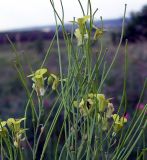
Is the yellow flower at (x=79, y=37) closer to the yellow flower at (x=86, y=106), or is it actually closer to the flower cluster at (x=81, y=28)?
the flower cluster at (x=81, y=28)

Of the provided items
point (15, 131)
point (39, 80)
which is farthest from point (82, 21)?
point (15, 131)

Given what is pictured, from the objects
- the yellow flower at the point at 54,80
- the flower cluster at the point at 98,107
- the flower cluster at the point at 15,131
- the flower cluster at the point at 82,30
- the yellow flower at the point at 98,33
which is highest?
the flower cluster at the point at 82,30

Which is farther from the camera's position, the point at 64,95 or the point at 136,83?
the point at 136,83

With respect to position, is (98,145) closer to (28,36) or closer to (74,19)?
(74,19)

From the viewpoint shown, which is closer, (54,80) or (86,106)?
(86,106)

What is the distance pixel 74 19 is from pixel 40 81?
0.15m

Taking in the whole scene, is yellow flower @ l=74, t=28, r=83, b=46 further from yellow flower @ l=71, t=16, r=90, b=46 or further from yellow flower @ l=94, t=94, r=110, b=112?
yellow flower @ l=94, t=94, r=110, b=112

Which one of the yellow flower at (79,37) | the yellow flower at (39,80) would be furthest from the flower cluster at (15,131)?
the yellow flower at (79,37)

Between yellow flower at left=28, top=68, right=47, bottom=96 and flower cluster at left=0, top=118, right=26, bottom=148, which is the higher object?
yellow flower at left=28, top=68, right=47, bottom=96

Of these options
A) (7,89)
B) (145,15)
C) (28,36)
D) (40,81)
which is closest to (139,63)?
(7,89)

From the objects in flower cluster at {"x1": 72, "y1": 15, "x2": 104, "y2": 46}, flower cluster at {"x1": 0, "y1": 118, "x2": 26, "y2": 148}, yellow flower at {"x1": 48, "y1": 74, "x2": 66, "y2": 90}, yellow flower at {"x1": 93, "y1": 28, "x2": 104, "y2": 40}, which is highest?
flower cluster at {"x1": 72, "y1": 15, "x2": 104, "y2": 46}

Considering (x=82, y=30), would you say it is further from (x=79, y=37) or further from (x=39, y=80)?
(x=39, y=80)

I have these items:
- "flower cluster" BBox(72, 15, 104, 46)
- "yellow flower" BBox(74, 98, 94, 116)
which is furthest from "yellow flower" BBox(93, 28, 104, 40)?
"yellow flower" BBox(74, 98, 94, 116)

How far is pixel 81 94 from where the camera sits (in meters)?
1.11
